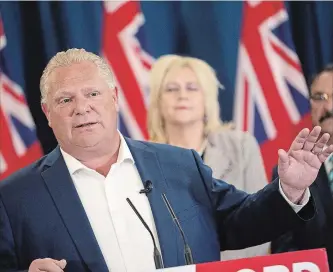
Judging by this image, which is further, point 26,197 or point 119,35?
point 119,35

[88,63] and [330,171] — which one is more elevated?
[88,63]

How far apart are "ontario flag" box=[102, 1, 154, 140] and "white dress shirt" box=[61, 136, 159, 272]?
1154 millimetres

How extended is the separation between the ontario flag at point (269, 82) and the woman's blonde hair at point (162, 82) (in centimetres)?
12

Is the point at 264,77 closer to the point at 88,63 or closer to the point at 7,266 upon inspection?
the point at 88,63

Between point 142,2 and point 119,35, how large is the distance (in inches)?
7.9

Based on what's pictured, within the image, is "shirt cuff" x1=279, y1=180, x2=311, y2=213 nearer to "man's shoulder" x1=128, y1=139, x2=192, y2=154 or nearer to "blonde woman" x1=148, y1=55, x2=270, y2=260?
"man's shoulder" x1=128, y1=139, x2=192, y2=154

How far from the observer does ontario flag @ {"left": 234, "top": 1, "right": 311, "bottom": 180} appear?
3.04 m

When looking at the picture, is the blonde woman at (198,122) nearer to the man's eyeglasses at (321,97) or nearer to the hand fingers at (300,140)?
the man's eyeglasses at (321,97)

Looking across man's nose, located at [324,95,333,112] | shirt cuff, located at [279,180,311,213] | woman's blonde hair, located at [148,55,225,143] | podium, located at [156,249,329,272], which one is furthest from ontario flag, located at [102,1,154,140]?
podium, located at [156,249,329,272]

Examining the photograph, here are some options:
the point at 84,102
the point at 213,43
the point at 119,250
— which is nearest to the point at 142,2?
the point at 213,43

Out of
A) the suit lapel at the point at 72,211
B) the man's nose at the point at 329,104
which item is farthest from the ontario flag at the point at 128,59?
the suit lapel at the point at 72,211

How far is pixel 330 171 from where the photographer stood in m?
2.55

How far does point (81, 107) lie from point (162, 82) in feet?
4.19

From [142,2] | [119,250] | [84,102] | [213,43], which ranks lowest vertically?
[119,250]
